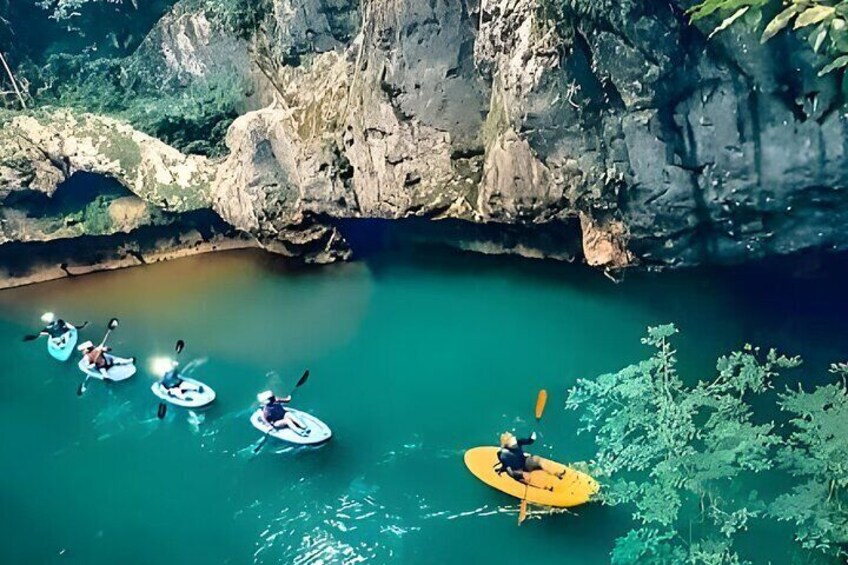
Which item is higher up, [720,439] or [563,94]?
[563,94]

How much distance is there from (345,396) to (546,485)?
4851 millimetres

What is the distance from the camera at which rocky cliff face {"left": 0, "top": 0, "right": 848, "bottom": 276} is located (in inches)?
538

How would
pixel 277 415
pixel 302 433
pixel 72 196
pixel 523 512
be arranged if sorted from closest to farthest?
pixel 523 512 → pixel 302 433 → pixel 277 415 → pixel 72 196

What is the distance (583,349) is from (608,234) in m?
2.60

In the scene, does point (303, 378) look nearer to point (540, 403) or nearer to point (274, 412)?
point (274, 412)

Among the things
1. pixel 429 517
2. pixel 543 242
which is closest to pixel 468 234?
pixel 543 242

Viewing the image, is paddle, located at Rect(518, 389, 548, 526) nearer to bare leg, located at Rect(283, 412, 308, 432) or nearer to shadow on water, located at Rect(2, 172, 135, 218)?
bare leg, located at Rect(283, 412, 308, 432)

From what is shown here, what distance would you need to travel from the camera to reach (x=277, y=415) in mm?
14469

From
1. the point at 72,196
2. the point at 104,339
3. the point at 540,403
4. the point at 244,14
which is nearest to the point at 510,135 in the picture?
the point at 540,403

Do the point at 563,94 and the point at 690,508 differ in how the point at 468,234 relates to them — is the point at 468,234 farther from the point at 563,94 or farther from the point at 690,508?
the point at 690,508

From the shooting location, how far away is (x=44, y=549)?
42.6ft

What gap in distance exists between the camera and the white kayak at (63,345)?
18.2 m

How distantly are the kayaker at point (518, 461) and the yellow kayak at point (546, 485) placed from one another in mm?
76

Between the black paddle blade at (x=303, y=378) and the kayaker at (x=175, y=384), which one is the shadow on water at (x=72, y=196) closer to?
the kayaker at (x=175, y=384)
